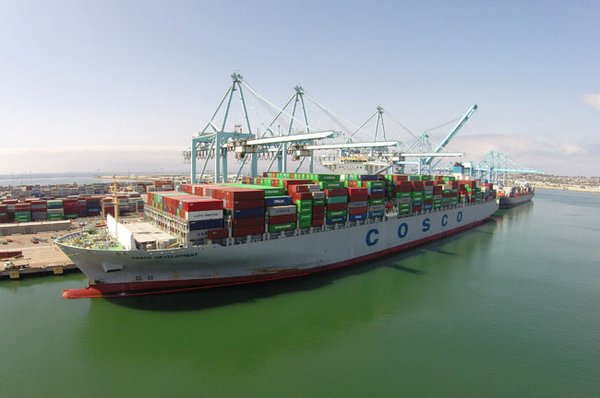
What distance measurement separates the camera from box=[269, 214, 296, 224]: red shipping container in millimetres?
24136

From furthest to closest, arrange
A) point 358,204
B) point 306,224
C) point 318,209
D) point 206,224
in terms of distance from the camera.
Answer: point 358,204, point 318,209, point 306,224, point 206,224

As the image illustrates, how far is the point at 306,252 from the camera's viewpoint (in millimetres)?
25922

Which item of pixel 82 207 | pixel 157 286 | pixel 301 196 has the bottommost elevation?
pixel 157 286

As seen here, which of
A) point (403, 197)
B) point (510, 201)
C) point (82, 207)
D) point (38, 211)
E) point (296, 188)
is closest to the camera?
point (296, 188)

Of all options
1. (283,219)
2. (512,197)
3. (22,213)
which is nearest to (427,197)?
(283,219)

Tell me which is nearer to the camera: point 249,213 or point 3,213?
point 249,213

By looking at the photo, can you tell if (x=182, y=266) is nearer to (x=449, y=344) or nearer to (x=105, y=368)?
(x=105, y=368)

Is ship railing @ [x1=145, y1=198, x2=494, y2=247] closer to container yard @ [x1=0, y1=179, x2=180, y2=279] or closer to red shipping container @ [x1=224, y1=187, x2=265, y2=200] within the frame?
red shipping container @ [x1=224, y1=187, x2=265, y2=200]

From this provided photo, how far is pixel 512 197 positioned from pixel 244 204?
86243 millimetres

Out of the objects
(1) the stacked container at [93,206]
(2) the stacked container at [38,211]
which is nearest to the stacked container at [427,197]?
(1) the stacked container at [93,206]

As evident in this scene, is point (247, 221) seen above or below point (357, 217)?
above

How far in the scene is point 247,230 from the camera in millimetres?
22953

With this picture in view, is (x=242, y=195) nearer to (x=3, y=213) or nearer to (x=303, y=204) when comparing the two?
(x=303, y=204)

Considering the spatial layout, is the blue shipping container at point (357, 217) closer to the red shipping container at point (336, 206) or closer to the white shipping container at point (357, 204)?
the white shipping container at point (357, 204)
